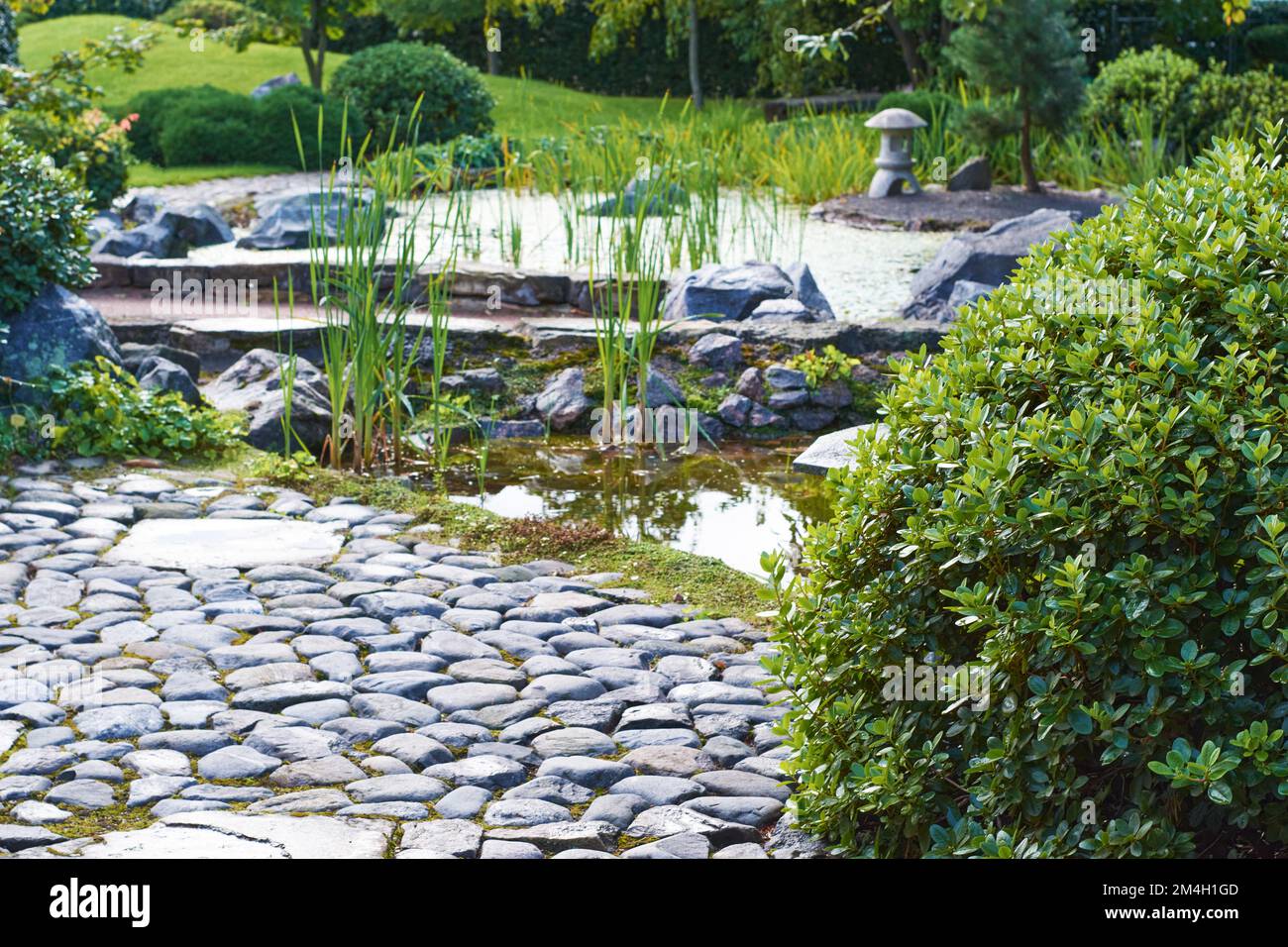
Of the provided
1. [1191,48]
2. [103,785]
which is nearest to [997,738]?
[103,785]

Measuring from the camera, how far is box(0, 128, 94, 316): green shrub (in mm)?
6387

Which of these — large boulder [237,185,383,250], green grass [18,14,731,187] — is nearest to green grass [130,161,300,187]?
green grass [18,14,731,187]

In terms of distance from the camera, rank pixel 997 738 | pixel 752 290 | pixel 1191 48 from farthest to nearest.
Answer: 1. pixel 1191 48
2. pixel 752 290
3. pixel 997 738

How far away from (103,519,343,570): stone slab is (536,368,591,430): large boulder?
7.57 ft

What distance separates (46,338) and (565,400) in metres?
2.55

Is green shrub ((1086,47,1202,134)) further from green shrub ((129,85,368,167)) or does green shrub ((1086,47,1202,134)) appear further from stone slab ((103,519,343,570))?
stone slab ((103,519,343,570))

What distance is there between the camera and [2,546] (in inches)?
197

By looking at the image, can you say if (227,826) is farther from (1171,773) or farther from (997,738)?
(1171,773)

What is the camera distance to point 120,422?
6309 mm

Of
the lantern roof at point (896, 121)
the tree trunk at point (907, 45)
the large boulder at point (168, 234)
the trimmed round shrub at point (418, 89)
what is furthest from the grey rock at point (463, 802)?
the tree trunk at point (907, 45)

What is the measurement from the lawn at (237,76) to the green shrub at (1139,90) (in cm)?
705

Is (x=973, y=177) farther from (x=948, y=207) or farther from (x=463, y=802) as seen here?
(x=463, y=802)

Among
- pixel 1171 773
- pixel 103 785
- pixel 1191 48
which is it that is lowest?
pixel 103 785
